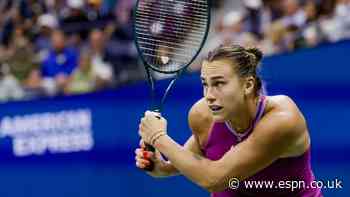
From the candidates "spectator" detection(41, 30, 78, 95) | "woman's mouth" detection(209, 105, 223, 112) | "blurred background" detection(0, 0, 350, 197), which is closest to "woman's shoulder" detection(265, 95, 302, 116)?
"woman's mouth" detection(209, 105, 223, 112)

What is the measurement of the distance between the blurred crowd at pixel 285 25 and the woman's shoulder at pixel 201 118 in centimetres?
323

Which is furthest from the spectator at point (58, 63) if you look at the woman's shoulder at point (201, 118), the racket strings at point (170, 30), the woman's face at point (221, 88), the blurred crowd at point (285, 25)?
the woman's face at point (221, 88)

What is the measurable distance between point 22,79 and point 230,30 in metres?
2.35

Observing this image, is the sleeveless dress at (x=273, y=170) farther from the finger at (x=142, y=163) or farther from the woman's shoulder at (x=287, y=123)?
the finger at (x=142, y=163)

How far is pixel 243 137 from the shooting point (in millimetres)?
4141

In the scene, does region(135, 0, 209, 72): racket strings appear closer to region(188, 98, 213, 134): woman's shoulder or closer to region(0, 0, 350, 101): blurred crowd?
region(188, 98, 213, 134): woman's shoulder

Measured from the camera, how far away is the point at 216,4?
10.6m

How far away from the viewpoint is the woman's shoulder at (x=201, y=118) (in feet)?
14.6

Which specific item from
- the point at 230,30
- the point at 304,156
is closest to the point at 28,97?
the point at 230,30

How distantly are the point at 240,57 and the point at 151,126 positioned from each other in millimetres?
508

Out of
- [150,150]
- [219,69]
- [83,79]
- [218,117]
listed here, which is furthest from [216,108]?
[83,79]

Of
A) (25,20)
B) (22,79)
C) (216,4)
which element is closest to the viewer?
(22,79)

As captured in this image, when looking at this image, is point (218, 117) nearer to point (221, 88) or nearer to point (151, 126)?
point (221, 88)

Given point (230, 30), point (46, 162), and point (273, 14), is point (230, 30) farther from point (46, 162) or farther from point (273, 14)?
point (46, 162)
